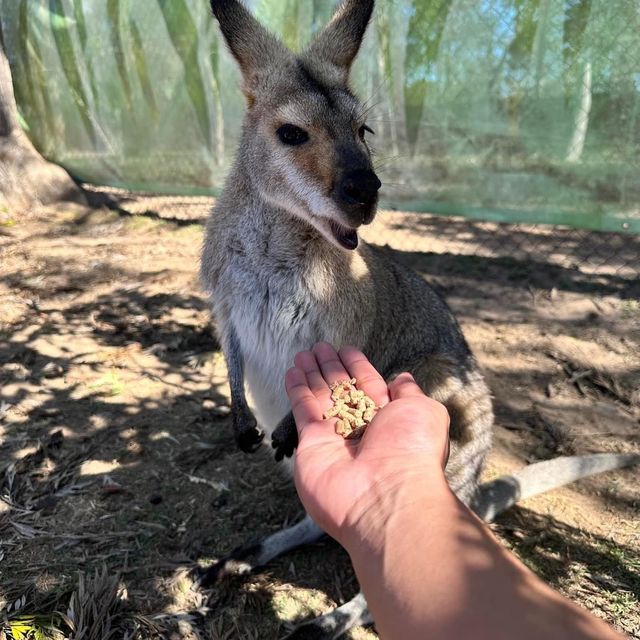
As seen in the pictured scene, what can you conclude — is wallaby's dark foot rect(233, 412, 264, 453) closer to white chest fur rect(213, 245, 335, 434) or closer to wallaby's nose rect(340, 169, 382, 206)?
white chest fur rect(213, 245, 335, 434)

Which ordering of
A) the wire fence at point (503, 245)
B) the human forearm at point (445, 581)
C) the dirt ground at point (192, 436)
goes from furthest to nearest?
the wire fence at point (503, 245)
the dirt ground at point (192, 436)
the human forearm at point (445, 581)

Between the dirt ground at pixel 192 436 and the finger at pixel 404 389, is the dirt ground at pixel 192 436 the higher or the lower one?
the lower one

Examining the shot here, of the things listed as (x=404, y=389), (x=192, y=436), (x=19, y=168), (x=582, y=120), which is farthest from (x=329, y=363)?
(x=19, y=168)

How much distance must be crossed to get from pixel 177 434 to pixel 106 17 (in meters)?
4.64

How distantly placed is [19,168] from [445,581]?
22.0 feet

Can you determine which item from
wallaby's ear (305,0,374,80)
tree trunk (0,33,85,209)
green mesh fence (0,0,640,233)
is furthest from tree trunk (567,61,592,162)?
tree trunk (0,33,85,209)

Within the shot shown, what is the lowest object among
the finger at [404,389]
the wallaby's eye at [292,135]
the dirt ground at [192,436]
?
the dirt ground at [192,436]

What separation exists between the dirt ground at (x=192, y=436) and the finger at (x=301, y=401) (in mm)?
866

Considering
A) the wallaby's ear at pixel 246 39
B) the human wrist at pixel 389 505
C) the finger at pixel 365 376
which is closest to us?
the human wrist at pixel 389 505

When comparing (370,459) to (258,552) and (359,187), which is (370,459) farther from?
(258,552)

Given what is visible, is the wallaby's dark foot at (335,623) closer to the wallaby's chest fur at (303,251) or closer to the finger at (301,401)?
the wallaby's chest fur at (303,251)

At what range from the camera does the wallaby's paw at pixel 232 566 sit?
2.25 metres

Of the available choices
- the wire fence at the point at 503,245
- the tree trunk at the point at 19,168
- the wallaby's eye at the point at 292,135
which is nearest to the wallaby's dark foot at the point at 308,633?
the wallaby's eye at the point at 292,135

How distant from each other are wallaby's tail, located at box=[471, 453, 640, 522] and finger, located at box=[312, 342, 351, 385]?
0.91 m
